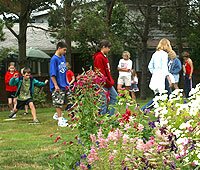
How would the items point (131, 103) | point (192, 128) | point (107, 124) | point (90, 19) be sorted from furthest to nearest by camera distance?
point (90, 19)
point (131, 103)
point (107, 124)
point (192, 128)

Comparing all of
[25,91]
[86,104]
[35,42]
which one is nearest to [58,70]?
[25,91]

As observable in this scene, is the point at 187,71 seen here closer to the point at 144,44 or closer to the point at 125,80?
the point at 125,80

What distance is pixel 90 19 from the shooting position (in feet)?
69.6

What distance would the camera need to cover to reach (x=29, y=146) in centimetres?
823

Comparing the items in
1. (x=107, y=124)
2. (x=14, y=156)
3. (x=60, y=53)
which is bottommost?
(x=14, y=156)

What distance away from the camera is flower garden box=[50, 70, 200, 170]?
3.37 meters

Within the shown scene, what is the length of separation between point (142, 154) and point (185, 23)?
1108 inches

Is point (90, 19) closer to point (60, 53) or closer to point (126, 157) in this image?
point (60, 53)

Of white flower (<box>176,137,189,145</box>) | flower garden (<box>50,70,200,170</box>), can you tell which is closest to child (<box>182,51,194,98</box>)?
flower garden (<box>50,70,200,170</box>)

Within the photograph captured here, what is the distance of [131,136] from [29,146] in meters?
4.00

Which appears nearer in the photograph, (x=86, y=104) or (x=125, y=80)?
(x=86, y=104)

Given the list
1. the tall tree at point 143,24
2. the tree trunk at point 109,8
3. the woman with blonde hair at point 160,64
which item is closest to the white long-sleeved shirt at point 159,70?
the woman with blonde hair at point 160,64

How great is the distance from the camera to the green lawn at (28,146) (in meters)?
6.70

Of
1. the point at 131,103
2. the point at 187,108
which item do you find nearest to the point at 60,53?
the point at 131,103
